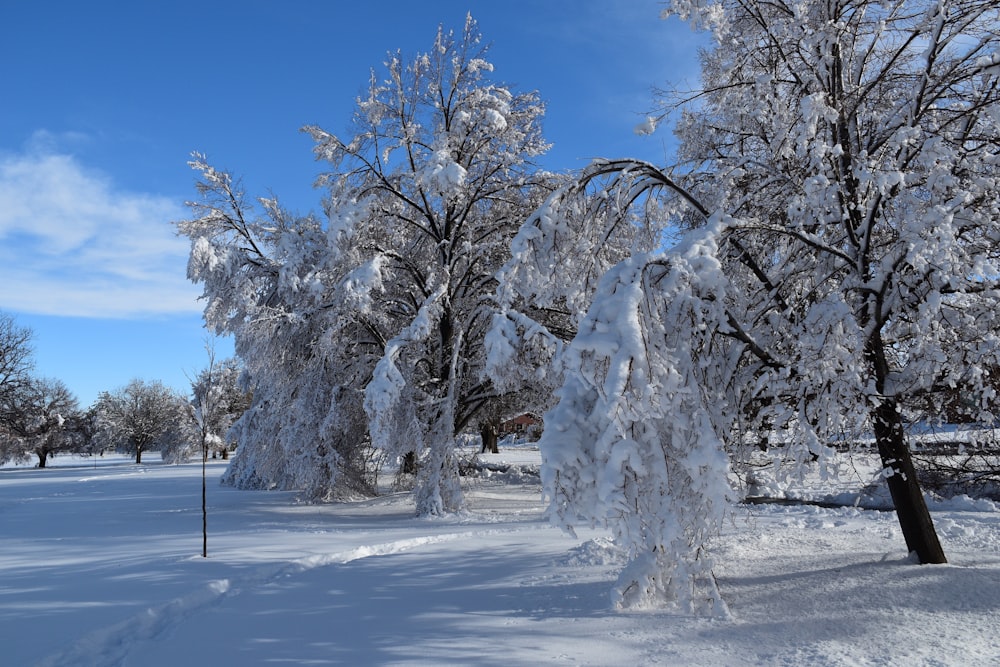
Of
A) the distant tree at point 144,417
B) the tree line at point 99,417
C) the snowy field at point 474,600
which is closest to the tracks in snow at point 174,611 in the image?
the snowy field at point 474,600

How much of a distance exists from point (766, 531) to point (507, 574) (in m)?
4.49

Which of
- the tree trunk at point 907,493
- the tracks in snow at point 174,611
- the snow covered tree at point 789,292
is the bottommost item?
the tracks in snow at point 174,611

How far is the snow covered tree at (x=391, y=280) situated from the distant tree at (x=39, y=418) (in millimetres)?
31939

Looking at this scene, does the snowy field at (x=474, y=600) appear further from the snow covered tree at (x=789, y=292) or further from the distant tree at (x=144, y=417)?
the distant tree at (x=144, y=417)

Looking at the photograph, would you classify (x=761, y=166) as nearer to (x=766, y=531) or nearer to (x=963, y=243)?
(x=963, y=243)

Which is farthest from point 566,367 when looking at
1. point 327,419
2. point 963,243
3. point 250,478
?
point 250,478

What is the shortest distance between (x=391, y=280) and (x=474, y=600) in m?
10.3

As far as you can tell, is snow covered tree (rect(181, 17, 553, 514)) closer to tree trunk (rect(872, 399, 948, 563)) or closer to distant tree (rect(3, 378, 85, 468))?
tree trunk (rect(872, 399, 948, 563))

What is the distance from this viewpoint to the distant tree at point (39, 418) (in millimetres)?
39375

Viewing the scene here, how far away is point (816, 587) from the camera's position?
19.6 ft

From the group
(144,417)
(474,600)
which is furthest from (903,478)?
(144,417)

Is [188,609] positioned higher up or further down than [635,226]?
further down

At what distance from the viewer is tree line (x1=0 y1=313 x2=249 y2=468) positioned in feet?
125

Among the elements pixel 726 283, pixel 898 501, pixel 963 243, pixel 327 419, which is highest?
pixel 963 243
